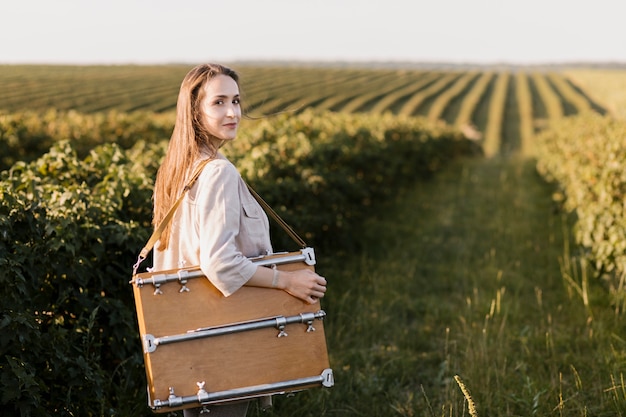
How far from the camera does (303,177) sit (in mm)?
7309

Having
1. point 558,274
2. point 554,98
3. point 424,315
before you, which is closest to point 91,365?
point 424,315

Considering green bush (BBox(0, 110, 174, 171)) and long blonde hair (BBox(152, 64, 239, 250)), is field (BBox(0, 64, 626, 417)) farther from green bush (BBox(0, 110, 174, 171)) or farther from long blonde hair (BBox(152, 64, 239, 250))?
green bush (BBox(0, 110, 174, 171))

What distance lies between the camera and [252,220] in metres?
2.66

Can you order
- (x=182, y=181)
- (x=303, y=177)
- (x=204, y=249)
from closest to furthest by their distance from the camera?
(x=204, y=249), (x=182, y=181), (x=303, y=177)

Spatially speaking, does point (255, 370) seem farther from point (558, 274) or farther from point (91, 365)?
point (558, 274)

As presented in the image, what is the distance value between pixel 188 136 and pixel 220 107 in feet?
0.52

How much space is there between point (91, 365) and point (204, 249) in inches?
67.3

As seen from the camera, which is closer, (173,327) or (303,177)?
(173,327)

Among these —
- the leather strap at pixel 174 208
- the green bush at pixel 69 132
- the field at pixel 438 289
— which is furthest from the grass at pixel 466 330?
the green bush at pixel 69 132

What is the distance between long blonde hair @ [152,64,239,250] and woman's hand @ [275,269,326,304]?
0.48 m

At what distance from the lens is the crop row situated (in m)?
23.4

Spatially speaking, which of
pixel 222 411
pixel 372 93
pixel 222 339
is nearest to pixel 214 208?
pixel 222 339

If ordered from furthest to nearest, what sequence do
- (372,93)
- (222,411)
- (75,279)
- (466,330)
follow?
(372,93) → (466,330) → (75,279) → (222,411)

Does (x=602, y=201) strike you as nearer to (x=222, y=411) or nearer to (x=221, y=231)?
(x=222, y=411)
